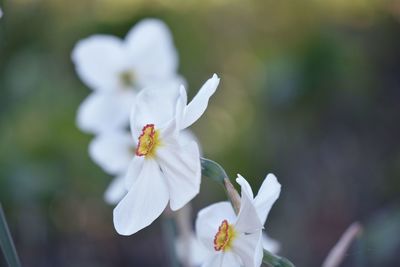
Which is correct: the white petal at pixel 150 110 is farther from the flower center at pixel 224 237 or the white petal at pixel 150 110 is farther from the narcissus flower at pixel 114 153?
the narcissus flower at pixel 114 153

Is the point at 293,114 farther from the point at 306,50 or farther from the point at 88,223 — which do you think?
the point at 88,223

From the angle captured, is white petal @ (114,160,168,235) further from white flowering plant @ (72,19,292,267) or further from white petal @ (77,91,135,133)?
white petal @ (77,91,135,133)

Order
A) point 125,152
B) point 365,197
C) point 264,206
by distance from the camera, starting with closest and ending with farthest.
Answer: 1. point 264,206
2. point 125,152
3. point 365,197

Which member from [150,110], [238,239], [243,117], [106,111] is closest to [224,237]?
[238,239]

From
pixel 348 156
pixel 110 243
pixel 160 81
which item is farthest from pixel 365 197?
pixel 160 81

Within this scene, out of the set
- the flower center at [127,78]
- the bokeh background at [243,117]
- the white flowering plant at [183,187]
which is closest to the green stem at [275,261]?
the white flowering plant at [183,187]

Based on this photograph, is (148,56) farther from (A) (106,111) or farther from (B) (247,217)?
(B) (247,217)

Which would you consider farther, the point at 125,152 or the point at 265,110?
the point at 265,110
